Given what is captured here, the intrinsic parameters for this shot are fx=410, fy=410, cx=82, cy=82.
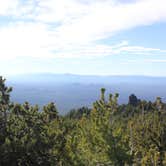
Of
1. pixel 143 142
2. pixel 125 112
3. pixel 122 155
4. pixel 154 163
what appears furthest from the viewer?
pixel 125 112

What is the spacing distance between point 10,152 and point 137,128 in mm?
16128

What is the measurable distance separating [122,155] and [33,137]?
869 centimetres

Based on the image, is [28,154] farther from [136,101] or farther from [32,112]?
[136,101]

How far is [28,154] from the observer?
81.9 ft

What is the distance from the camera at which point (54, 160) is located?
25.0 m

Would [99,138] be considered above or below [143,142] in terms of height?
above

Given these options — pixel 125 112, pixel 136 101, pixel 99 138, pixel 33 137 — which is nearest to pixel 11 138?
pixel 33 137

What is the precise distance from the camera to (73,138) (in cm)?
2062

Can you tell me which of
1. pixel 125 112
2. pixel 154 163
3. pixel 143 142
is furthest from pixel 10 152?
pixel 125 112

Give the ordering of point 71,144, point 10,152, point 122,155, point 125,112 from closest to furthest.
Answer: point 122,155, point 71,144, point 10,152, point 125,112

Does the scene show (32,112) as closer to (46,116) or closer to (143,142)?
(46,116)

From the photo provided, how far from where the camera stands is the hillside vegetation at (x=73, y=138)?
17.8 meters

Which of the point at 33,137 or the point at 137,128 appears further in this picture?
the point at 137,128

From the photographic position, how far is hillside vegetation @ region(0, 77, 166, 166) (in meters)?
17.8
